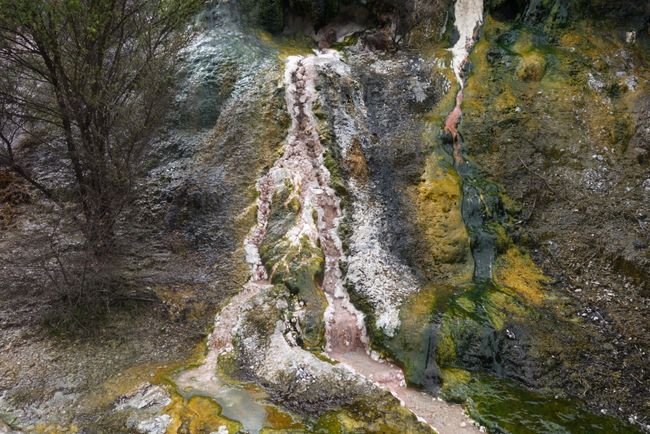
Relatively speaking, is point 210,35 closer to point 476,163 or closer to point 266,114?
point 266,114

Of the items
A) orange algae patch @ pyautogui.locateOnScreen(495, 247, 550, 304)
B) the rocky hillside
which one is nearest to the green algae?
the rocky hillside

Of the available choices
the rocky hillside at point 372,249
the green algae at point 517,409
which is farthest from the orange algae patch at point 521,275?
the green algae at point 517,409

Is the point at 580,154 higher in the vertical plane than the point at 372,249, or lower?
higher

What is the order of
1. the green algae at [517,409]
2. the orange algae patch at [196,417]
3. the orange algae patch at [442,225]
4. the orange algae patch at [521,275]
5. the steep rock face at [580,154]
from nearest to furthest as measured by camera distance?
the orange algae patch at [196,417] → the green algae at [517,409] → the steep rock face at [580,154] → the orange algae patch at [521,275] → the orange algae patch at [442,225]

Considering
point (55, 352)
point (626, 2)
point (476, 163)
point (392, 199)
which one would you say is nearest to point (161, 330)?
point (55, 352)

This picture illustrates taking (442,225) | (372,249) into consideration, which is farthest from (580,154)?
(372,249)

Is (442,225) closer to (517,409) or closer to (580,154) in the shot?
(580,154)

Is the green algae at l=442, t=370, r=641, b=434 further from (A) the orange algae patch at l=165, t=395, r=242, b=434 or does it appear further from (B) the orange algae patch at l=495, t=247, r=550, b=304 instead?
(A) the orange algae patch at l=165, t=395, r=242, b=434

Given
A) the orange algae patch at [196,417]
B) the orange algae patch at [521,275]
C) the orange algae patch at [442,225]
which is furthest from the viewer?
the orange algae patch at [442,225]


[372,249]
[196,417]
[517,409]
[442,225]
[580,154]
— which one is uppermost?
[580,154]

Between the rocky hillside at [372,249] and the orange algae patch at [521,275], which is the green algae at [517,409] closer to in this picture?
the rocky hillside at [372,249]
